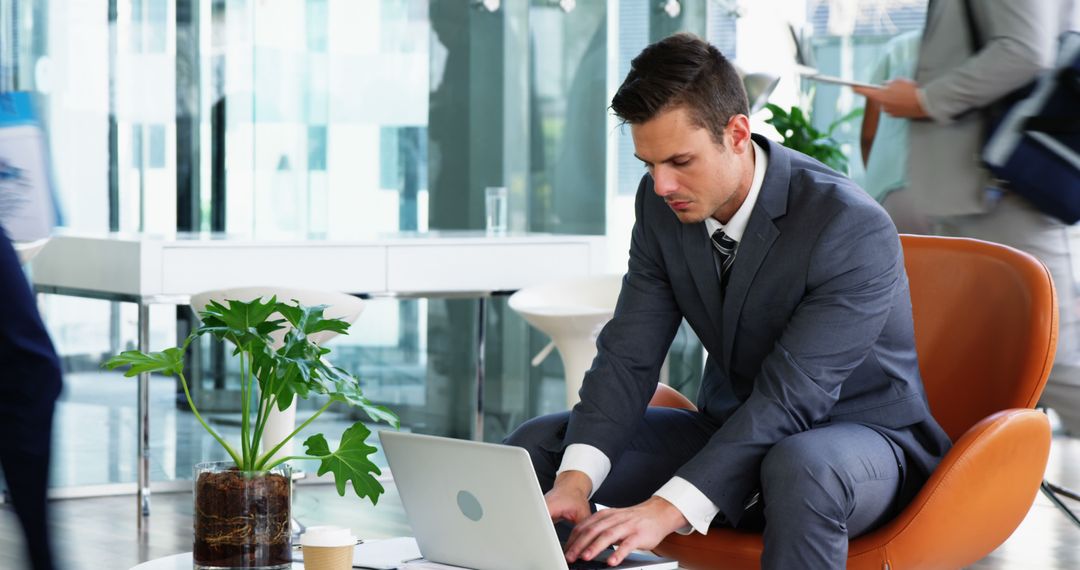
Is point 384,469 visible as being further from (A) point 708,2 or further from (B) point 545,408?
(A) point 708,2

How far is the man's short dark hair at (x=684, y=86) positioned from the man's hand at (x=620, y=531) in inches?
24.7

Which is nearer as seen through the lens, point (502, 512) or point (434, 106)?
point (502, 512)

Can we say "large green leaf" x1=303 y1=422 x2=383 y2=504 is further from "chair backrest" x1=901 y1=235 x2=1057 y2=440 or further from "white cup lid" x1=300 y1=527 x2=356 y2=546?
"chair backrest" x1=901 y1=235 x2=1057 y2=440

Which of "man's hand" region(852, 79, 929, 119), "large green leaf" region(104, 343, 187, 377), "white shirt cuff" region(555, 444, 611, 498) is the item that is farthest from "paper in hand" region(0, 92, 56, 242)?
"man's hand" region(852, 79, 929, 119)

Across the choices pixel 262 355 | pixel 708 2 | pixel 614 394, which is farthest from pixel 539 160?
pixel 262 355

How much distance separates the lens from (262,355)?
204cm

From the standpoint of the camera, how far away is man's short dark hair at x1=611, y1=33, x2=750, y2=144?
90.4 inches

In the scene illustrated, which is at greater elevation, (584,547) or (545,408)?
(584,547)

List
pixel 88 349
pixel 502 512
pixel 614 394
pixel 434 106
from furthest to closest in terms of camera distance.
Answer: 1. pixel 434 106
2. pixel 88 349
3. pixel 614 394
4. pixel 502 512

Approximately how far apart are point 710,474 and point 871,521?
27 centimetres

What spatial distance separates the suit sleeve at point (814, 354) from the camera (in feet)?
7.34

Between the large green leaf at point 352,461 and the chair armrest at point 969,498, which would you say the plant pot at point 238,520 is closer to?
the large green leaf at point 352,461

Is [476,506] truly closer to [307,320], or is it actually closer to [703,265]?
[307,320]

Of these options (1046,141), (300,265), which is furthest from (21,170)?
(1046,141)
